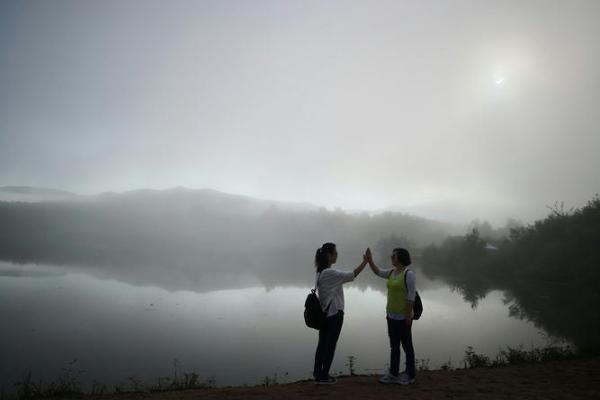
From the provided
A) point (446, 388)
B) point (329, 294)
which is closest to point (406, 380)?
point (446, 388)

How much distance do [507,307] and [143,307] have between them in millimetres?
29071

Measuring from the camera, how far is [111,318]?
77.4ft

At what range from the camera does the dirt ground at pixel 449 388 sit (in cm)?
646

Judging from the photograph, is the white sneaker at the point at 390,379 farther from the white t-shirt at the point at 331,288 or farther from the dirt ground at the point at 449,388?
the white t-shirt at the point at 331,288

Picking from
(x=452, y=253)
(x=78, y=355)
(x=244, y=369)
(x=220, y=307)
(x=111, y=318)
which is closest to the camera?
(x=244, y=369)

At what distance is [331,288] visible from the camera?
22.0 feet

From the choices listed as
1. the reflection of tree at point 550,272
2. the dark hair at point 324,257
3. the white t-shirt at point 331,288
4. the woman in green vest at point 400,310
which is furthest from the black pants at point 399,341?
the reflection of tree at point 550,272

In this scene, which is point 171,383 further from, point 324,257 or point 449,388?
point 449,388

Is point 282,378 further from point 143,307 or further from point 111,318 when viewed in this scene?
point 143,307

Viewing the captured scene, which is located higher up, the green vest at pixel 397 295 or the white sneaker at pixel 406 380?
the green vest at pixel 397 295

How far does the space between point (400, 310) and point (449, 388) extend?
1669mm

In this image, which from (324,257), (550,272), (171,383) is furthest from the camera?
(550,272)

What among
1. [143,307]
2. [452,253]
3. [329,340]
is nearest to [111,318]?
[143,307]

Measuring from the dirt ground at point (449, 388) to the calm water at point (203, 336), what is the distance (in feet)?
17.1
